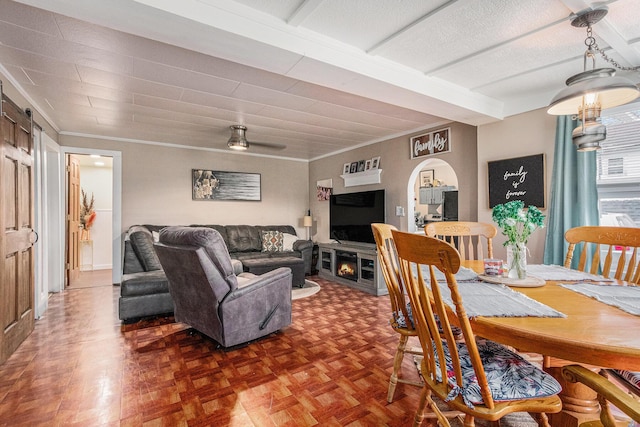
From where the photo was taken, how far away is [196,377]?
212 cm

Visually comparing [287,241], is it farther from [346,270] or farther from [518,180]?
[518,180]

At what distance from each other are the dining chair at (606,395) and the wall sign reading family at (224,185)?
557cm

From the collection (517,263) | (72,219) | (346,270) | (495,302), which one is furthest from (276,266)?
(495,302)

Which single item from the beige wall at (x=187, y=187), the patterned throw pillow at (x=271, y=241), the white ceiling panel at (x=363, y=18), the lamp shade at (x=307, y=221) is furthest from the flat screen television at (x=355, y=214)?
the white ceiling panel at (x=363, y=18)

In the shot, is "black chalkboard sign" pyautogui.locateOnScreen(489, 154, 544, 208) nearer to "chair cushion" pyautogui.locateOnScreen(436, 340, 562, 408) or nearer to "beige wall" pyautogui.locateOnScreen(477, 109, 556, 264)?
"beige wall" pyautogui.locateOnScreen(477, 109, 556, 264)

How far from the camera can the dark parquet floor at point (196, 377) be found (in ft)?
5.65

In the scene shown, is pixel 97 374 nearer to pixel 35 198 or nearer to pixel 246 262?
pixel 35 198

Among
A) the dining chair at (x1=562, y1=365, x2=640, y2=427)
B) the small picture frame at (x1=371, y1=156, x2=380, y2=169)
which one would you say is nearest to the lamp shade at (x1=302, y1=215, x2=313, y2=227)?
the small picture frame at (x1=371, y1=156, x2=380, y2=169)

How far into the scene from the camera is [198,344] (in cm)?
269

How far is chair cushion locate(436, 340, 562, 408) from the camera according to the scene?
3.58 feet

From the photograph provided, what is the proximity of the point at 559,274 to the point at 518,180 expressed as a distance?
5.54 ft

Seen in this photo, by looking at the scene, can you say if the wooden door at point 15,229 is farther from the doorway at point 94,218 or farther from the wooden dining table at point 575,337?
the wooden dining table at point 575,337

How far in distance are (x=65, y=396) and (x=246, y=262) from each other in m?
2.88

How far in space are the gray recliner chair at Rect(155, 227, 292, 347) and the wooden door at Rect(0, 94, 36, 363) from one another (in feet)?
3.54
